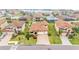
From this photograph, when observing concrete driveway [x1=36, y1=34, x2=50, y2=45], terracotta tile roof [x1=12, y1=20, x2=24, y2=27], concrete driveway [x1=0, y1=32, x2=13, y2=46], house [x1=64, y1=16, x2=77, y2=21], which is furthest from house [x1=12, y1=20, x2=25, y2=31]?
house [x1=64, y1=16, x2=77, y2=21]

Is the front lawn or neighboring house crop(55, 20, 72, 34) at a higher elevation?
neighboring house crop(55, 20, 72, 34)

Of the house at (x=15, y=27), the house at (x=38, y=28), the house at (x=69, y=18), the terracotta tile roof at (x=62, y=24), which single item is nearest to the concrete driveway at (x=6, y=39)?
the house at (x=15, y=27)

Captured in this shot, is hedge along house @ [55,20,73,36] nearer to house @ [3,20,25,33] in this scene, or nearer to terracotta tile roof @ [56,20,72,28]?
terracotta tile roof @ [56,20,72,28]

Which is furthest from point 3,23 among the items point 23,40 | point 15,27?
point 23,40

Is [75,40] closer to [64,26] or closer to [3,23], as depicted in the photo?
[64,26]

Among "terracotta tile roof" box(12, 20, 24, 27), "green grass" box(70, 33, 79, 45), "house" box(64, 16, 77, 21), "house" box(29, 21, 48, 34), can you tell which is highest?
"house" box(64, 16, 77, 21)

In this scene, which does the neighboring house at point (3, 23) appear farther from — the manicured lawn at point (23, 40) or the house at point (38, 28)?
the house at point (38, 28)
